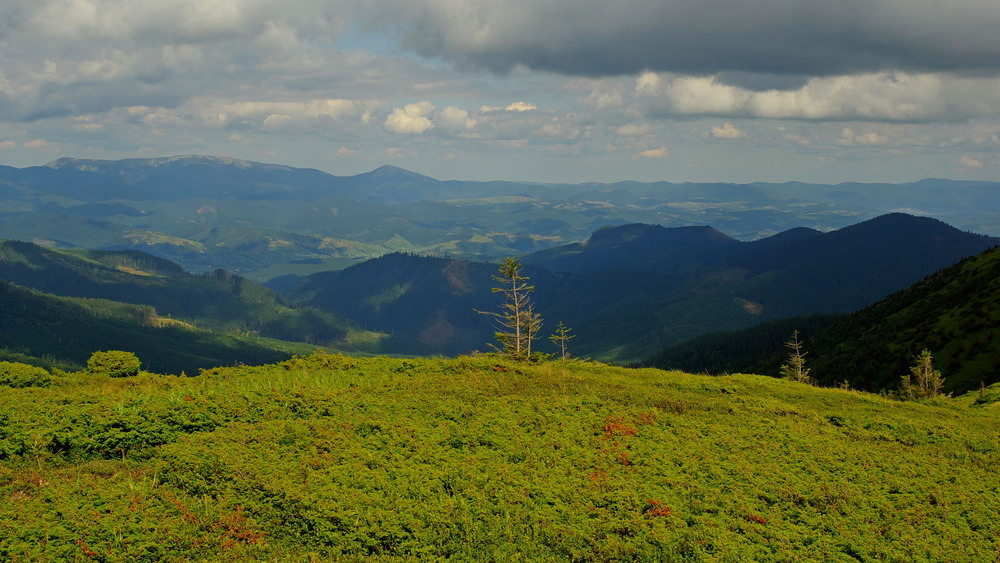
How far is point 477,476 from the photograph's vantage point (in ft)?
77.6

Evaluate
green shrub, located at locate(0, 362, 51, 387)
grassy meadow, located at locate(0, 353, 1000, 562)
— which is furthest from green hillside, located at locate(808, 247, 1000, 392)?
green shrub, located at locate(0, 362, 51, 387)

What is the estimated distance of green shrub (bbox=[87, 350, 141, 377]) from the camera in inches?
1676

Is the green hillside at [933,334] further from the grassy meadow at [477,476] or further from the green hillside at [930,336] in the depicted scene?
the grassy meadow at [477,476]

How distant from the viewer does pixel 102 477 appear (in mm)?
22844

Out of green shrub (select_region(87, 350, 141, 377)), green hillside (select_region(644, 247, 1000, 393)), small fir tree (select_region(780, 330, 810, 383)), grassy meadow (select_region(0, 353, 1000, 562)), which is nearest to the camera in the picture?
grassy meadow (select_region(0, 353, 1000, 562))

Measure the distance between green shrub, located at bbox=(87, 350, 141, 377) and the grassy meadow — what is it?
708 centimetres

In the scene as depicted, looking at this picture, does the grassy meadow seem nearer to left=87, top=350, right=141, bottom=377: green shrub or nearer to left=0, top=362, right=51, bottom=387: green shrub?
left=0, top=362, right=51, bottom=387: green shrub

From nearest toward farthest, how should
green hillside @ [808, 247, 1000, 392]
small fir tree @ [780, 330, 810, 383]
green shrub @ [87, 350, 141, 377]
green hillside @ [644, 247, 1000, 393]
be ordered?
green shrub @ [87, 350, 141, 377], small fir tree @ [780, 330, 810, 383], green hillside @ [808, 247, 1000, 392], green hillside @ [644, 247, 1000, 393]

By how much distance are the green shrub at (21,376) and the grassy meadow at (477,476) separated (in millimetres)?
2246

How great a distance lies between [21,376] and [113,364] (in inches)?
277

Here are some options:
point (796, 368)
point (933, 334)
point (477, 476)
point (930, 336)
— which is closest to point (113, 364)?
point (477, 476)

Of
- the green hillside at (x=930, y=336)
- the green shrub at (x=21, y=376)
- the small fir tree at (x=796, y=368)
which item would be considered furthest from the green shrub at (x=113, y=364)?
the green hillside at (x=930, y=336)

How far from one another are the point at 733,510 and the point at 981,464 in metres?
14.7

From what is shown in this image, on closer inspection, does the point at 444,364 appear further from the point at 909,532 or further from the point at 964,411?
the point at 964,411
